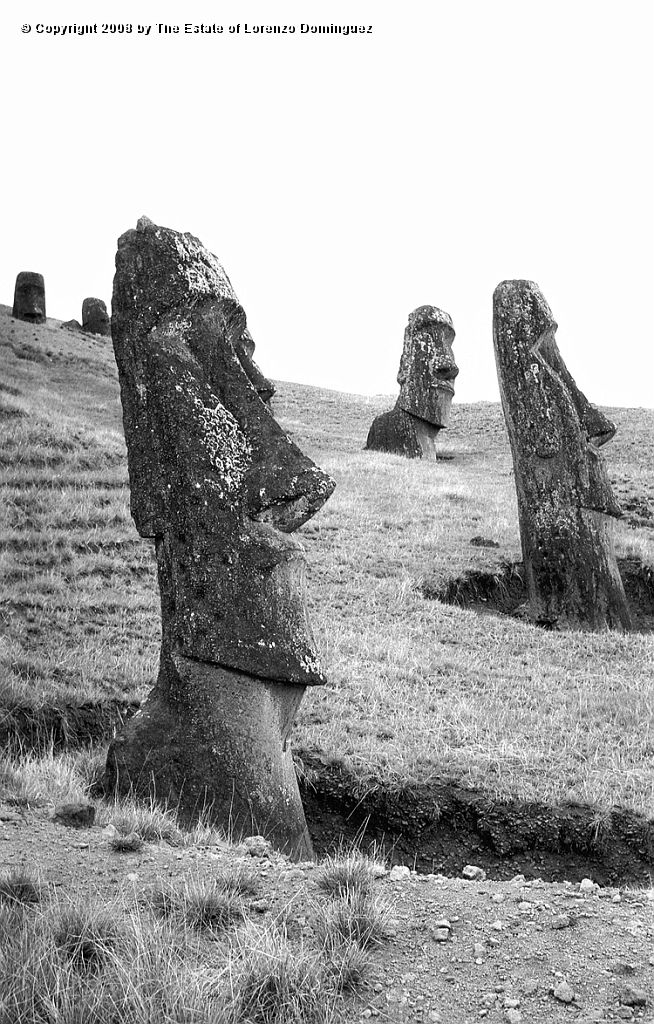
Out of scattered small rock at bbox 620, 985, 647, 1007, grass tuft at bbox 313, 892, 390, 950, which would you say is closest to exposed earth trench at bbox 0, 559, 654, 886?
grass tuft at bbox 313, 892, 390, 950

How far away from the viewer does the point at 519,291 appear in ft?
44.7

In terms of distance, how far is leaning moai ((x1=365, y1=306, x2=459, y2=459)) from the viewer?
24.0 meters

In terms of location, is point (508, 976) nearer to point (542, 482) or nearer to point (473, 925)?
point (473, 925)

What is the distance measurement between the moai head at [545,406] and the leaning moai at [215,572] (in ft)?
23.5

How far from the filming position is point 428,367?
954 inches

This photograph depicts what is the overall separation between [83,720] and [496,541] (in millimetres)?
8506

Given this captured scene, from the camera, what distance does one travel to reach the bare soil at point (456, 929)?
3.57 m

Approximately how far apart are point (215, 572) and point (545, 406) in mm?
7851

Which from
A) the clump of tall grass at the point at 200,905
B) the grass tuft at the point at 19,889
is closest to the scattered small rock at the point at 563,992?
the clump of tall grass at the point at 200,905

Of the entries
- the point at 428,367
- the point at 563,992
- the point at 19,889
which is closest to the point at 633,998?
the point at 563,992

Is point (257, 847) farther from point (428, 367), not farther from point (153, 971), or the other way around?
point (428, 367)

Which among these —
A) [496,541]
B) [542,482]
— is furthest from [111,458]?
[542,482]

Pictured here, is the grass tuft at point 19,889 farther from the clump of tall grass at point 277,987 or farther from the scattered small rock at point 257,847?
the scattered small rock at point 257,847

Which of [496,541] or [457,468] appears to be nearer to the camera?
[496,541]
